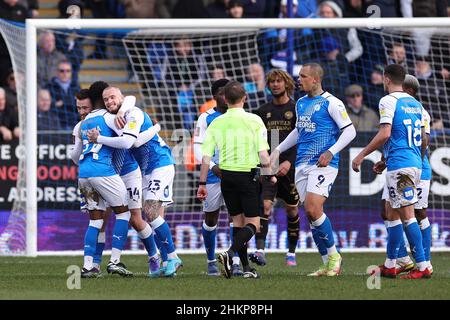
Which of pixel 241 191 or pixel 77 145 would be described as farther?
pixel 77 145

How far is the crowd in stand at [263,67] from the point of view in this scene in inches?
717

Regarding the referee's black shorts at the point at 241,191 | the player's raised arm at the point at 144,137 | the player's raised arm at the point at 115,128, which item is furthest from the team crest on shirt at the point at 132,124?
the referee's black shorts at the point at 241,191

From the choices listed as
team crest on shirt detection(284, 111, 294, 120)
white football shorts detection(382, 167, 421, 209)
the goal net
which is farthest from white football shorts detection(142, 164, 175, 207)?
the goal net

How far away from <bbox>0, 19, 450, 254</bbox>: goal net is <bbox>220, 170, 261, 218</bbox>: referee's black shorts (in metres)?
4.86

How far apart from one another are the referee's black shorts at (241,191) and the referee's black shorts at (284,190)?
100 inches

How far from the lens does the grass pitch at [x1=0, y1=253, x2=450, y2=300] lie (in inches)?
391

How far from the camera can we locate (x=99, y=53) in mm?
19734

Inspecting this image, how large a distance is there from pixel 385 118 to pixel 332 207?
6230mm

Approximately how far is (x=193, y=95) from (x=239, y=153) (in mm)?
6696

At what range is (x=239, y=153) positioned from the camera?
11.8 meters

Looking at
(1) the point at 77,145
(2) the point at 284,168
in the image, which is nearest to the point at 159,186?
(1) the point at 77,145

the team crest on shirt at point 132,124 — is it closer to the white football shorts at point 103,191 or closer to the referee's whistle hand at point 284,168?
the white football shorts at point 103,191

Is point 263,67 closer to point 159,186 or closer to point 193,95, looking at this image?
point 193,95

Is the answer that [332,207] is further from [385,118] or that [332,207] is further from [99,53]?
[385,118]
